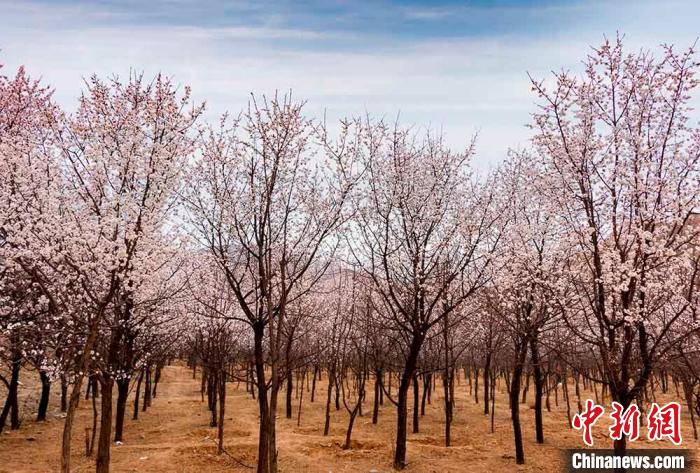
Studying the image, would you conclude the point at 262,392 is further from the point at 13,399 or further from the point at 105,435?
the point at 13,399

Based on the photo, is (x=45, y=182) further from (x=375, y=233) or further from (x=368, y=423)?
(x=368, y=423)

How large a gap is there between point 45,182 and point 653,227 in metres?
13.4

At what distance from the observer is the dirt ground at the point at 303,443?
17.7 metres

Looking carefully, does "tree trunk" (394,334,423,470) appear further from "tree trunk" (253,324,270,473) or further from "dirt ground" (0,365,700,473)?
"tree trunk" (253,324,270,473)

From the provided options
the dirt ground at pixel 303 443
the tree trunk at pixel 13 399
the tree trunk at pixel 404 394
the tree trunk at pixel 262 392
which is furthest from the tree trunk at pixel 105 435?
the tree trunk at pixel 13 399

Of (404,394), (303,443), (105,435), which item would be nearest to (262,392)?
(105,435)

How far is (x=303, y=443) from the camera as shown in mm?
20938

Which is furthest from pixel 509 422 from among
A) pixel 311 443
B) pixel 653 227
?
pixel 653 227

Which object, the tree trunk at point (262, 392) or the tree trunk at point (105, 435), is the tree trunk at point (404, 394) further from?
the tree trunk at point (105, 435)

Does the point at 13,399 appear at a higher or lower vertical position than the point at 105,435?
lower

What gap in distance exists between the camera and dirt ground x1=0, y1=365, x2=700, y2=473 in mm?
17672

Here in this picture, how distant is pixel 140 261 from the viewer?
10.8m

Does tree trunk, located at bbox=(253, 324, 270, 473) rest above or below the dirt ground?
above

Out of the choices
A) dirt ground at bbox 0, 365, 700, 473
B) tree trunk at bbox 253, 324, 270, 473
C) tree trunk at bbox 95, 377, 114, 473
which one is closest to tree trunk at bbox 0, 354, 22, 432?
dirt ground at bbox 0, 365, 700, 473
